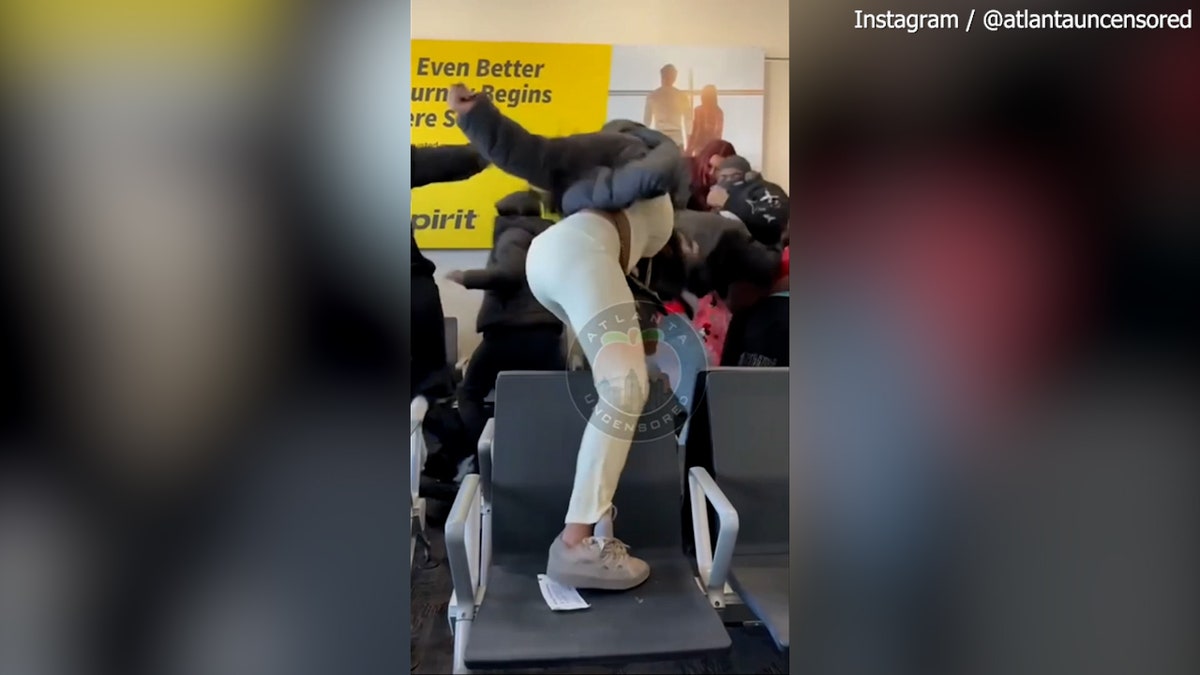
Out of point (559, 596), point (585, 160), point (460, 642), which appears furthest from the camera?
point (585, 160)

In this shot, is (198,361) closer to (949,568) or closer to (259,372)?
(259,372)

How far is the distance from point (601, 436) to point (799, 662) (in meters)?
1.36

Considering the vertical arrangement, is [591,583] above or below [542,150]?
below

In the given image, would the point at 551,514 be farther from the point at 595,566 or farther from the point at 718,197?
the point at 718,197

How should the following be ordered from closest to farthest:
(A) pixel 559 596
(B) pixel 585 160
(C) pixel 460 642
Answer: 1. (C) pixel 460 642
2. (A) pixel 559 596
3. (B) pixel 585 160

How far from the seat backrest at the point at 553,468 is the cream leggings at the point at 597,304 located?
1.3 inches

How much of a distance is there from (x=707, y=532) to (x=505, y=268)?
863 millimetres

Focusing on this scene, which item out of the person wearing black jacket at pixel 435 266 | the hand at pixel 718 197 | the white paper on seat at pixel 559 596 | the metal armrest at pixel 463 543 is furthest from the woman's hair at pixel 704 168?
the white paper on seat at pixel 559 596

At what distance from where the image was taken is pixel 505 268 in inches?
72.2

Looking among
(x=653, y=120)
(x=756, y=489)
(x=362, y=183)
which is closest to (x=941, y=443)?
(x=362, y=183)

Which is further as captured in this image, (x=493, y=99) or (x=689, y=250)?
(x=689, y=250)

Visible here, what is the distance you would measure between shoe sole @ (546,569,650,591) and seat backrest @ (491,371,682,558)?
0.09 metres

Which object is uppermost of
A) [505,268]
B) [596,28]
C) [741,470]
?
[596,28]

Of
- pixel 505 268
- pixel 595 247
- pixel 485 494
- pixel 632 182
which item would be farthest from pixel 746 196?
pixel 485 494
